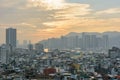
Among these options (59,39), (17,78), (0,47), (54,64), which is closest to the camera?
(17,78)

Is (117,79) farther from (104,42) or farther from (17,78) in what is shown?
(104,42)

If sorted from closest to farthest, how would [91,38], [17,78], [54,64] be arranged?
[17,78] → [54,64] → [91,38]

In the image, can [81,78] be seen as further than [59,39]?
No

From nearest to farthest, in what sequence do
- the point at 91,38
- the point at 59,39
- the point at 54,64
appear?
1. the point at 54,64
2. the point at 91,38
3. the point at 59,39

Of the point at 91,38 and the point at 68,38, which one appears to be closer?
the point at 91,38

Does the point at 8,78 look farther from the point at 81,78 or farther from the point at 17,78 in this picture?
the point at 81,78

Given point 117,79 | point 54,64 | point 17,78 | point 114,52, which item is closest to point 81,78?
point 117,79

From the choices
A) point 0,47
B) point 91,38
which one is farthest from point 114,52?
point 91,38

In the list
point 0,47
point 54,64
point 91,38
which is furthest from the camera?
point 91,38
